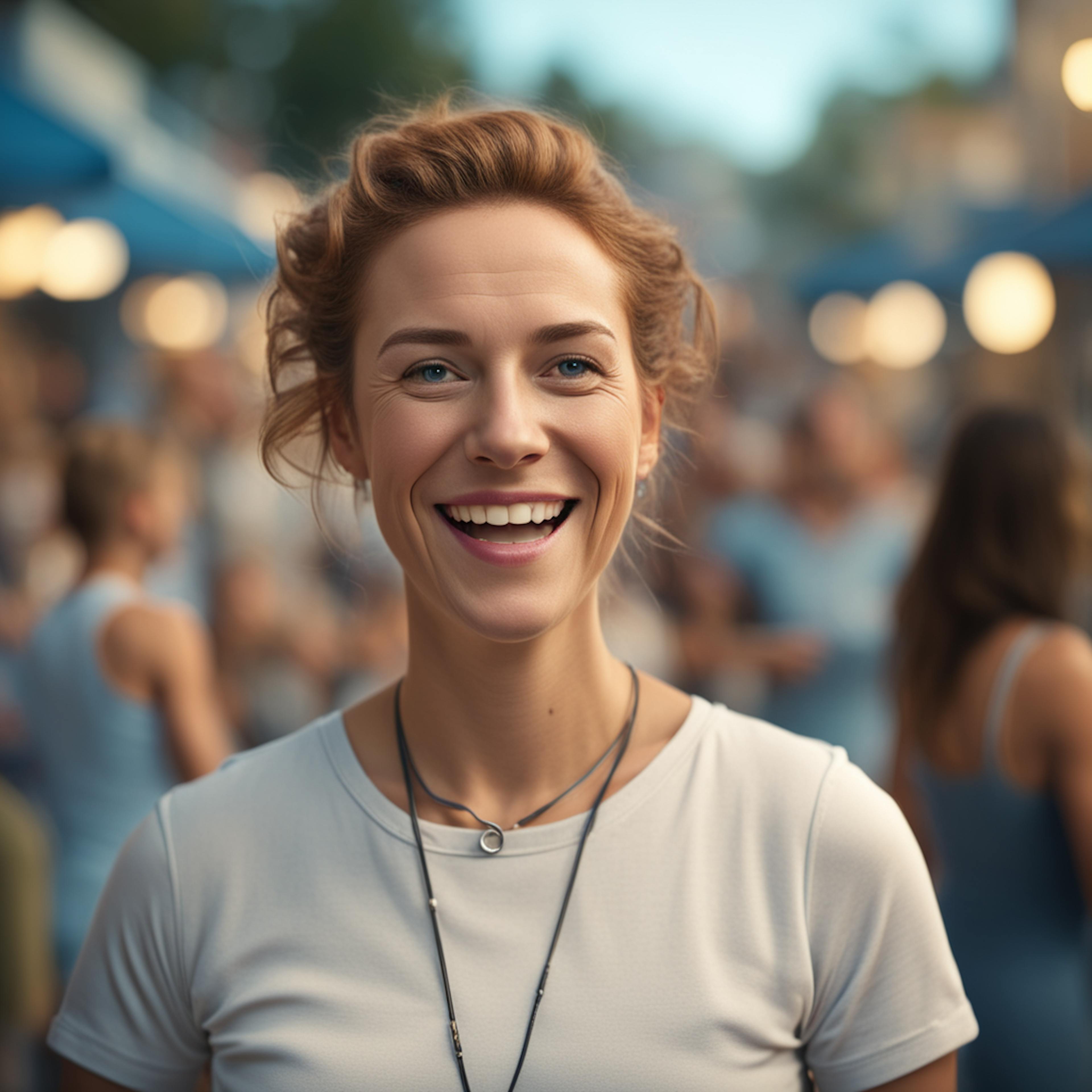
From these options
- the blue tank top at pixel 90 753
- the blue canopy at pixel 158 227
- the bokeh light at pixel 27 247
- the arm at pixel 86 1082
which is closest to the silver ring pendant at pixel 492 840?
the arm at pixel 86 1082

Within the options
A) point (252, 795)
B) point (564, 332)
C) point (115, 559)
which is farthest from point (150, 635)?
point (564, 332)

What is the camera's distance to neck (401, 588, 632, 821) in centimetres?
164

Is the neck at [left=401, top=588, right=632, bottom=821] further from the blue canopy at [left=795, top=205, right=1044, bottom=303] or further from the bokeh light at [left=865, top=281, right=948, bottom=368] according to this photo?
the bokeh light at [left=865, top=281, right=948, bottom=368]

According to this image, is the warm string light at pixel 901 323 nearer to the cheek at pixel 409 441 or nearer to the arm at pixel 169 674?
the arm at pixel 169 674

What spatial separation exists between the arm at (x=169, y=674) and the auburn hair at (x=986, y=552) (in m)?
1.79

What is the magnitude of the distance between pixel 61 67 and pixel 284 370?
46.3 ft

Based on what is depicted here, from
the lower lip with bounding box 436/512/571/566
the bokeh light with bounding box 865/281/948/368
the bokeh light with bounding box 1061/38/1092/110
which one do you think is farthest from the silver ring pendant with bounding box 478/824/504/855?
the bokeh light with bounding box 865/281/948/368

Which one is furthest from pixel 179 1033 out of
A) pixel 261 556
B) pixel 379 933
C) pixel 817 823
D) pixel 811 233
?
pixel 811 233

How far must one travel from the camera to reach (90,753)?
3434 millimetres

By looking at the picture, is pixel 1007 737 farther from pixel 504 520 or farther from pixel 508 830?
pixel 504 520

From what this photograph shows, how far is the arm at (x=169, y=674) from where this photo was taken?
11.0 feet

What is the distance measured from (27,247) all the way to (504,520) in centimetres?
666

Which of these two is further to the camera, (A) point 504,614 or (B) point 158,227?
(B) point 158,227

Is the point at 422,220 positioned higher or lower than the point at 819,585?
higher
